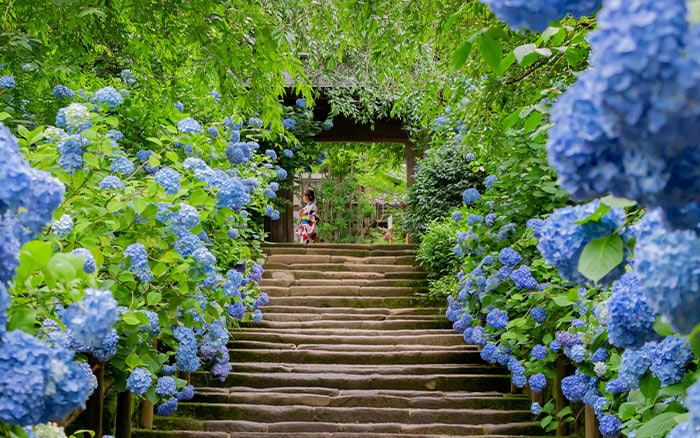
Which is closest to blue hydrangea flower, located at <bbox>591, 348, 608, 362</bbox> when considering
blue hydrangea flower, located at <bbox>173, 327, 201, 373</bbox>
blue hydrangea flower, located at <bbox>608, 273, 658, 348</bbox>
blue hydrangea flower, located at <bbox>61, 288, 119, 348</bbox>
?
blue hydrangea flower, located at <bbox>173, 327, 201, 373</bbox>

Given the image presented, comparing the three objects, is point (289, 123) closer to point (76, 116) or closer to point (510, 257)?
point (510, 257)

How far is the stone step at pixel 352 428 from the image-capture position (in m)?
5.71

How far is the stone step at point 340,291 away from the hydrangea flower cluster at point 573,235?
311 inches

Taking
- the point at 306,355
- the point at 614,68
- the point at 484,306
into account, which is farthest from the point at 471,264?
the point at 614,68

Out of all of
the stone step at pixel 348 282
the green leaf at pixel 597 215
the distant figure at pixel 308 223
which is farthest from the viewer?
the distant figure at pixel 308 223

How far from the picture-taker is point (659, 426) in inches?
79.0

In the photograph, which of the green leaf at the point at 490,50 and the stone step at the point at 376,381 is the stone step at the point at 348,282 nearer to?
the stone step at the point at 376,381

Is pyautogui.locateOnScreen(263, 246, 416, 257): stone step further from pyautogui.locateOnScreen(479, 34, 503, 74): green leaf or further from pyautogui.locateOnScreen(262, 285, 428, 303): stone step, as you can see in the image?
pyautogui.locateOnScreen(479, 34, 503, 74): green leaf

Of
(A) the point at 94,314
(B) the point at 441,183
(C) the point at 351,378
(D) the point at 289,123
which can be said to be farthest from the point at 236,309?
(D) the point at 289,123

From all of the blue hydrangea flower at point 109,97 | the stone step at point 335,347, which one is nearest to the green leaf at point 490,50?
the blue hydrangea flower at point 109,97

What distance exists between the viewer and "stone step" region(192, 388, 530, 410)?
6199 millimetres

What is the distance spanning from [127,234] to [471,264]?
3.51m

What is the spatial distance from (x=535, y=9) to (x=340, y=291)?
8.35 meters

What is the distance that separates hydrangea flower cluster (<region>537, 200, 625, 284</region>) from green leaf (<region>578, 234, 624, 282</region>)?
2 cm
